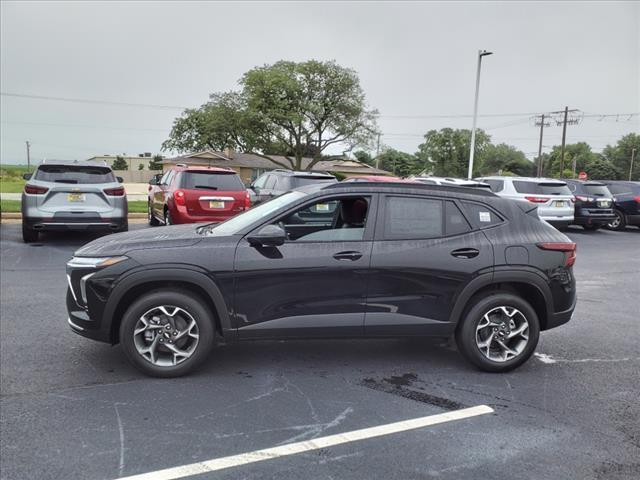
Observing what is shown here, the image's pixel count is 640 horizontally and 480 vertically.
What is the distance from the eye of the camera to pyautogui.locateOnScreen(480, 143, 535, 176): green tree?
12912cm

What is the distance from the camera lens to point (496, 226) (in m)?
4.52

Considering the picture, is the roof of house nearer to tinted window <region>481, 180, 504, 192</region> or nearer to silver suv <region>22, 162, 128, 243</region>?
tinted window <region>481, 180, 504, 192</region>

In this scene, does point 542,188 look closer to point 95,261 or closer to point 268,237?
point 268,237

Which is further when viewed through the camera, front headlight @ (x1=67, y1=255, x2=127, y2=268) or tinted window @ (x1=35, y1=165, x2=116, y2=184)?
tinted window @ (x1=35, y1=165, x2=116, y2=184)

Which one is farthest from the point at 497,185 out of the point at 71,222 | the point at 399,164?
the point at 399,164

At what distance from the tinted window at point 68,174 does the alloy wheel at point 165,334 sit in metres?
6.94

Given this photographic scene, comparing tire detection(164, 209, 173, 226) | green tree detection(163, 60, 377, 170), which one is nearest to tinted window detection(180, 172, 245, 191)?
tire detection(164, 209, 173, 226)

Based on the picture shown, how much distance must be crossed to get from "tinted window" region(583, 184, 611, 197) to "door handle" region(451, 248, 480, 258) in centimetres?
1426

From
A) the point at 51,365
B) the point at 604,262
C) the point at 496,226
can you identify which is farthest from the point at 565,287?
the point at 604,262

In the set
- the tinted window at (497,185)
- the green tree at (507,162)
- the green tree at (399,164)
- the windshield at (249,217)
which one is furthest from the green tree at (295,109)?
the green tree at (507,162)

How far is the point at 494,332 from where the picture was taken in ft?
14.6

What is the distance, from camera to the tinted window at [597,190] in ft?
54.3

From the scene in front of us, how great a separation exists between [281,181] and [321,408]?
883 cm

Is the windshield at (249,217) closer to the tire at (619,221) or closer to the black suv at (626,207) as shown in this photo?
the black suv at (626,207)
